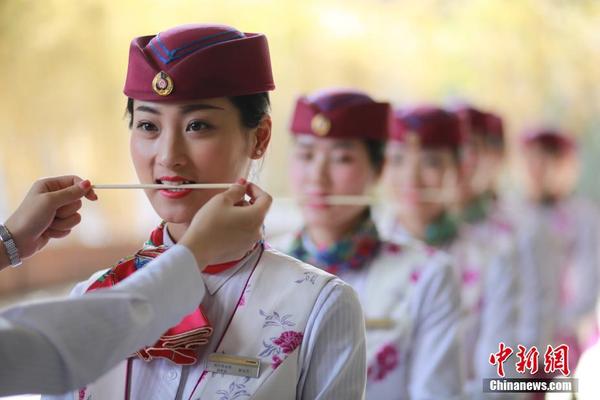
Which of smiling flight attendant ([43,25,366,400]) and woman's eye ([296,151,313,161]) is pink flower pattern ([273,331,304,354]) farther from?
woman's eye ([296,151,313,161])

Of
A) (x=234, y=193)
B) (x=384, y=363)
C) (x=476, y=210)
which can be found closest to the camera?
A: (x=234, y=193)

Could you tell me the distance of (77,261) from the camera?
13.3 feet

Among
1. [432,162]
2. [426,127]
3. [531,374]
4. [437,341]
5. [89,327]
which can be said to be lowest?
[531,374]

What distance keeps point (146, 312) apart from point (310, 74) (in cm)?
403

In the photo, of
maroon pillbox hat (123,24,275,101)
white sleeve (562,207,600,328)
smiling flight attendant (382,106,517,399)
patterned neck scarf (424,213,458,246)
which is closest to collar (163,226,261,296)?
maroon pillbox hat (123,24,275,101)

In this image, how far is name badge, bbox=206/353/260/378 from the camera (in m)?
1.36

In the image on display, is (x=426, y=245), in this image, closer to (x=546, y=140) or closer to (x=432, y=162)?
(x=432, y=162)

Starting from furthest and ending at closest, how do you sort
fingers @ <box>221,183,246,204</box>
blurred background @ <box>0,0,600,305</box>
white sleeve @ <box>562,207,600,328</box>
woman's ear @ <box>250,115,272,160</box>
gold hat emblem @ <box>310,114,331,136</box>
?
white sleeve @ <box>562,207,600,328</box>, blurred background @ <box>0,0,600,305</box>, gold hat emblem @ <box>310,114,331,136</box>, woman's ear @ <box>250,115,272,160</box>, fingers @ <box>221,183,246,204</box>

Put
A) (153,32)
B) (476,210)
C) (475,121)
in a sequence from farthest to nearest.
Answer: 1. (475,121)
2. (476,210)
3. (153,32)

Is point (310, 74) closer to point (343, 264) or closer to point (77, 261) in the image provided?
point (77, 261)

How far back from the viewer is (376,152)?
8.38 ft

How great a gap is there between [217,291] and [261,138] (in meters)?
0.27

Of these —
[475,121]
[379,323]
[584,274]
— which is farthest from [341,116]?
[584,274]

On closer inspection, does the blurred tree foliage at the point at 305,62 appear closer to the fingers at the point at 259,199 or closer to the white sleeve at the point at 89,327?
the fingers at the point at 259,199
